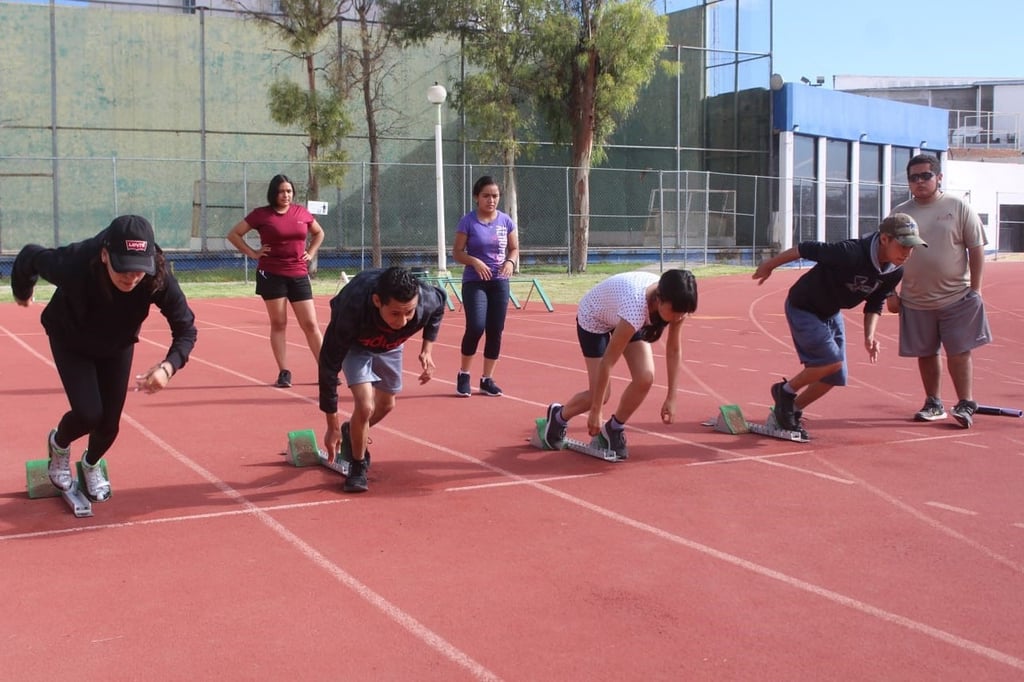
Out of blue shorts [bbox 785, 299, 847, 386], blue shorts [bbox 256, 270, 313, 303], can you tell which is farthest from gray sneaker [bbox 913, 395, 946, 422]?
blue shorts [bbox 256, 270, 313, 303]

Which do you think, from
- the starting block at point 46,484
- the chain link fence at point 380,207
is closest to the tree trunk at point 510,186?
the chain link fence at point 380,207

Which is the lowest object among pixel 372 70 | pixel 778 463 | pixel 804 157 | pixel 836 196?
pixel 778 463

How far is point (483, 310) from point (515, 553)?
468 cm

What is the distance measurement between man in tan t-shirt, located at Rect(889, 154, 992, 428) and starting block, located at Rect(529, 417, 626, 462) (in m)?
2.99

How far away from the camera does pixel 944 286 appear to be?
8609 millimetres

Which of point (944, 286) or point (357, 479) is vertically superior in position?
point (944, 286)

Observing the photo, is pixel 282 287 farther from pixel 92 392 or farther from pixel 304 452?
pixel 92 392

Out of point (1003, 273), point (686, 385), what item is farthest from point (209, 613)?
point (1003, 273)

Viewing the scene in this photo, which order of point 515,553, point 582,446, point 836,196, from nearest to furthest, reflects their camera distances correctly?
point 515,553 → point 582,446 → point 836,196

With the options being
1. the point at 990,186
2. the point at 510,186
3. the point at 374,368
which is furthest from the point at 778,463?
the point at 990,186

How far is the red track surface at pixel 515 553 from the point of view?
3.96 metres

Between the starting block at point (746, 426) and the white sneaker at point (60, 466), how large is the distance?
15.0 ft

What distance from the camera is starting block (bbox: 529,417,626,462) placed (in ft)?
23.5

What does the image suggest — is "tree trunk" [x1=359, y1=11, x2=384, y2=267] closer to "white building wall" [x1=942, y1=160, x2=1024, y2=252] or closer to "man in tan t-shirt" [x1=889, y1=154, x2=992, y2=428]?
"man in tan t-shirt" [x1=889, y1=154, x2=992, y2=428]
